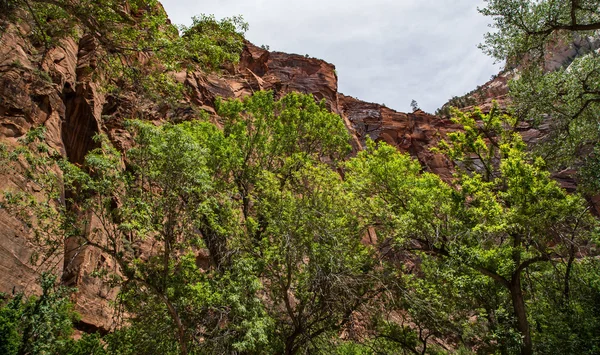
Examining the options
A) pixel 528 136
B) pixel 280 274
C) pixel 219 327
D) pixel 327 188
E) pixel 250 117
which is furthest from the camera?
pixel 528 136

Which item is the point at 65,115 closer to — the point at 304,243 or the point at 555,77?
the point at 304,243

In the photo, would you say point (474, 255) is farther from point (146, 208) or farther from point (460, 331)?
point (146, 208)

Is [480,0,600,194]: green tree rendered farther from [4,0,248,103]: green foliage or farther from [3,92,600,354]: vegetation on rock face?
[4,0,248,103]: green foliage

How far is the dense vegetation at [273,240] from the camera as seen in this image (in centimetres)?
1056

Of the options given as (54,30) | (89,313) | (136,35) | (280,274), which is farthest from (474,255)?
(89,313)

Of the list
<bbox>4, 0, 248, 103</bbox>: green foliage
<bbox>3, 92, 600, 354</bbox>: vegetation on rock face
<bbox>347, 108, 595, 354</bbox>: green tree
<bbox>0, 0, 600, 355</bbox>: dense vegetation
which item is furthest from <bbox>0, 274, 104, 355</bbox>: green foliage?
<bbox>347, 108, 595, 354</bbox>: green tree

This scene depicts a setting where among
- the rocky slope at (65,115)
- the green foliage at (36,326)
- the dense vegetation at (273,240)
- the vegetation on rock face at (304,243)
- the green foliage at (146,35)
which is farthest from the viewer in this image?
the rocky slope at (65,115)

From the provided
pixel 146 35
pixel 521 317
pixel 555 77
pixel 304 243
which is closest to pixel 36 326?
pixel 304 243

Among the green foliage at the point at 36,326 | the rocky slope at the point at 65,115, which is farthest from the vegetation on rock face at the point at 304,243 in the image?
the rocky slope at the point at 65,115

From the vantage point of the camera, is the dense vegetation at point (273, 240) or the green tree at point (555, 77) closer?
the dense vegetation at point (273, 240)

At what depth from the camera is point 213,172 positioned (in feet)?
49.5

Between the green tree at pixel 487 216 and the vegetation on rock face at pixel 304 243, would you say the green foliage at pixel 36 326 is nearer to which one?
the vegetation on rock face at pixel 304 243

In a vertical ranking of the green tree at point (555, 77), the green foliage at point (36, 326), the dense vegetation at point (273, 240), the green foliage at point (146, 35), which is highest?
the green tree at point (555, 77)

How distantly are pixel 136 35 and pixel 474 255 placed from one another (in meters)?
12.0
